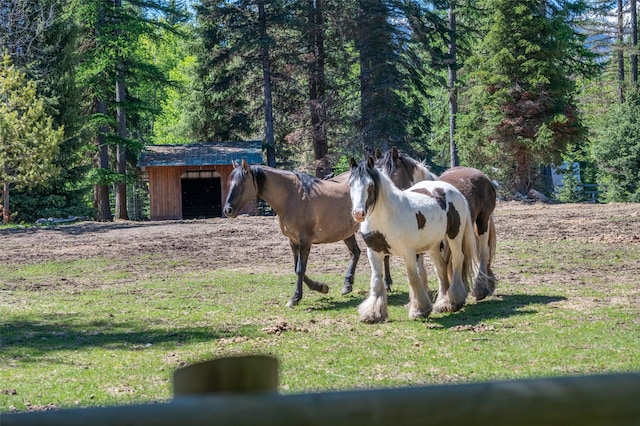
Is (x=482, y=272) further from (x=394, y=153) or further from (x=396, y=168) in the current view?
(x=394, y=153)

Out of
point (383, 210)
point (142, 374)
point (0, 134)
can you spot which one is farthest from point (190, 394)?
point (0, 134)

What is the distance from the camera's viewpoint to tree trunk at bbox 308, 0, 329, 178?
116 feet

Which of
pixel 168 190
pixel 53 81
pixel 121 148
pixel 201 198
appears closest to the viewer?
pixel 53 81

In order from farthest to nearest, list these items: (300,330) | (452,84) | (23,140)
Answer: (452,84) < (23,140) < (300,330)

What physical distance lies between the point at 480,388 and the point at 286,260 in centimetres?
1509

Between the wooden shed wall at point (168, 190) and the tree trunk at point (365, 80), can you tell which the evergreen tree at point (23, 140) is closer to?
the wooden shed wall at point (168, 190)

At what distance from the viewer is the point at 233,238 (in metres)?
20.3

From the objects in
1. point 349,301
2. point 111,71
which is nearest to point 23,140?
point 111,71

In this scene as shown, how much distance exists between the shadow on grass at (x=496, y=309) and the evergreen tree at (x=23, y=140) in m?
21.5

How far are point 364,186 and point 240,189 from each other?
99.9 inches

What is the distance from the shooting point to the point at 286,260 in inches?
635

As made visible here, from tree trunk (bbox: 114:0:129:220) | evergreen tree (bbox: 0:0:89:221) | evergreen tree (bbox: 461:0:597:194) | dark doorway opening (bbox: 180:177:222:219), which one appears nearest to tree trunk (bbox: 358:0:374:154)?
evergreen tree (bbox: 461:0:597:194)

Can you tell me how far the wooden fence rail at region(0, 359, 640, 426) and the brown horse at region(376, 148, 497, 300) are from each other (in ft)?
28.7

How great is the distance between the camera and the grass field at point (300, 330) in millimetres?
6102
